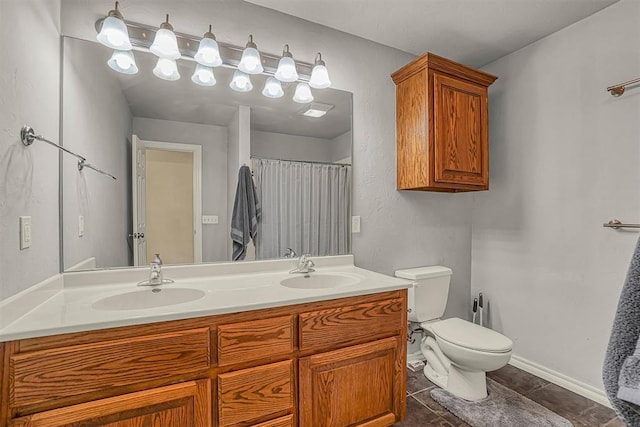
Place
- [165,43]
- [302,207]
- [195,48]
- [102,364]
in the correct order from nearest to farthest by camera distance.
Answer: [102,364] < [165,43] < [195,48] < [302,207]

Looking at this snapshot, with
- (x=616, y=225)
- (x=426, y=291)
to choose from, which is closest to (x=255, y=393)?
(x=426, y=291)

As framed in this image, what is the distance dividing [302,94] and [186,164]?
83cm

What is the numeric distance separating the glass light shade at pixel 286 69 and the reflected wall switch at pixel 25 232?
1.37 meters

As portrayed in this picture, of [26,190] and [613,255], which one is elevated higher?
[26,190]

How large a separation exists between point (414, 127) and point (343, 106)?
51 centimetres

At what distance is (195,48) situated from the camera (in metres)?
1.67

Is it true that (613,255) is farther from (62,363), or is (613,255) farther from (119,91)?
(119,91)

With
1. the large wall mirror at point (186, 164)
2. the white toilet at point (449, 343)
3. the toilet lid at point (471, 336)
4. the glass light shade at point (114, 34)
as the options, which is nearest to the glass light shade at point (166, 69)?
the large wall mirror at point (186, 164)

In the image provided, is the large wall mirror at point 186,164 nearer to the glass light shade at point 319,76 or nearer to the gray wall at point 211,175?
the gray wall at point 211,175

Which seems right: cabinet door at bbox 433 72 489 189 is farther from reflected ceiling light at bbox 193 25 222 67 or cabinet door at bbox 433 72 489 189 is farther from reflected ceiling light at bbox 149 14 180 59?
reflected ceiling light at bbox 149 14 180 59

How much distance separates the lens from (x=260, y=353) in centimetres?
123

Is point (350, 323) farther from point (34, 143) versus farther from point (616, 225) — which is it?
point (616, 225)

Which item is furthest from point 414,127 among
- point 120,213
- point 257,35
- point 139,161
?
point 120,213

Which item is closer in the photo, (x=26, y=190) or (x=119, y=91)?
(x=26, y=190)
